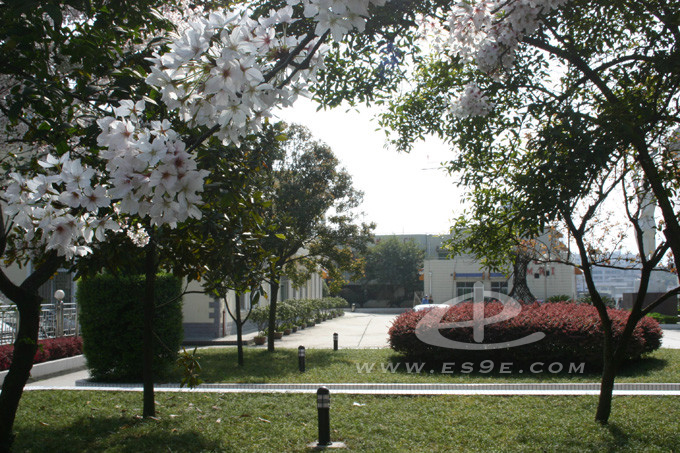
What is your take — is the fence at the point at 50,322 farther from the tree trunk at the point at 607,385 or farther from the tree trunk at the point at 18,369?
the tree trunk at the point at 607,385

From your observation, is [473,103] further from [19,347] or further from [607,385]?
[19,347]

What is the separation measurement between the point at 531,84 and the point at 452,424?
174 inches

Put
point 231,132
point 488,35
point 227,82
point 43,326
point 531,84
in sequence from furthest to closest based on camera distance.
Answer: point 43,326, point 531,84, point 488,35, point 231,132, point 227,82

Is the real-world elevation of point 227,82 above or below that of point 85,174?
above

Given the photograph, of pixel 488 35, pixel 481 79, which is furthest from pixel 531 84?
pixel 488 35

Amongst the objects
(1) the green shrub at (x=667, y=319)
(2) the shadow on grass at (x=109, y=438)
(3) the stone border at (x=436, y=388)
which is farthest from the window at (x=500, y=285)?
(2) the shadow on grass at (x=109, y=438)

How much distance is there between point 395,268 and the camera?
6256 cm

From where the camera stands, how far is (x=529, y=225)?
14.3ft

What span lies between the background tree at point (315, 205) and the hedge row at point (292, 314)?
19.3 ft

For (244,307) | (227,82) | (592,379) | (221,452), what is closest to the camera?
(227,82)

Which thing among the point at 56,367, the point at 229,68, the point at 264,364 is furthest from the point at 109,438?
the point at 56,367

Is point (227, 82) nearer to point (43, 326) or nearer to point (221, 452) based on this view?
point (221, 452)

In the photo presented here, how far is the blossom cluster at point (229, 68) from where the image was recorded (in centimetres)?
213

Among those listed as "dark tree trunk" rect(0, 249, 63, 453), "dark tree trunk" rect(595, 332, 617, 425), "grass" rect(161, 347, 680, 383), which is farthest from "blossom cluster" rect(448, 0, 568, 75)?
"grass" rect(161, 347, 680, 383)
